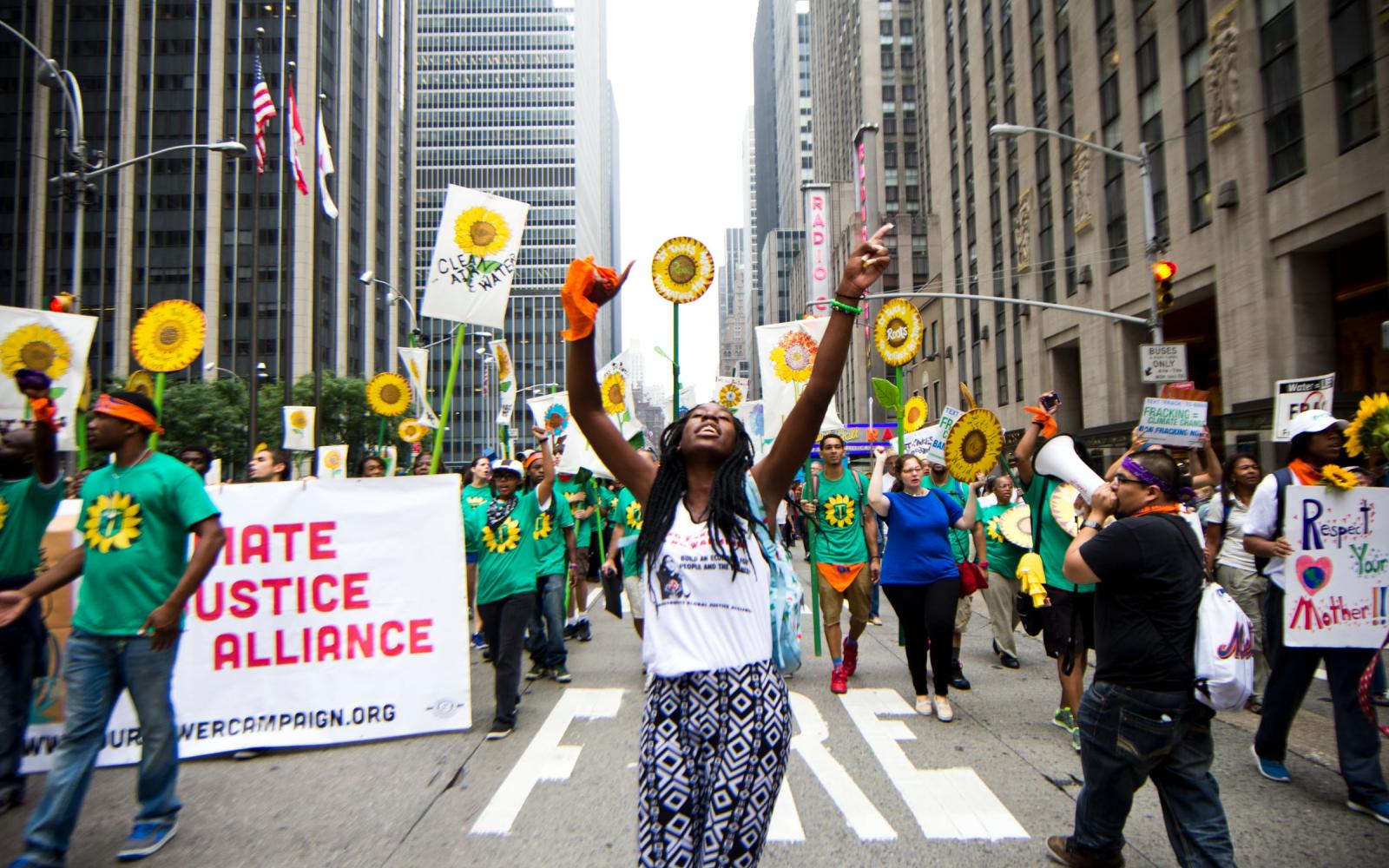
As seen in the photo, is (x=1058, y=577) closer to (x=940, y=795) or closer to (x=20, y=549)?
(x=940, y=795)

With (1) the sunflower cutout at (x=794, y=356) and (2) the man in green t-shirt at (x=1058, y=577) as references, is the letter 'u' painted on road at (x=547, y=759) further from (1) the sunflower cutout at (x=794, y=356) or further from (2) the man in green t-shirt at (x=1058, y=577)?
(1) the sunflower cutout at (x=794, y=356)

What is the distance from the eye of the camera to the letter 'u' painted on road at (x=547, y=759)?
178 inches

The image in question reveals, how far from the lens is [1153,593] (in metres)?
3.52

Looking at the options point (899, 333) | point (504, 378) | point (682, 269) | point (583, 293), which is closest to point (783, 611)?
point (583, 293)

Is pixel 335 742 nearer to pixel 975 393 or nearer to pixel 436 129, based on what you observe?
pixel 975 393

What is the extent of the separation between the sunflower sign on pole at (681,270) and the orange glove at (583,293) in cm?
372

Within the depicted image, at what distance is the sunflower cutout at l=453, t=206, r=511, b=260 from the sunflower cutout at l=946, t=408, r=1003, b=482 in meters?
4.02

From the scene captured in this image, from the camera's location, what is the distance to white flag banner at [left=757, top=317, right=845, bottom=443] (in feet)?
29.6

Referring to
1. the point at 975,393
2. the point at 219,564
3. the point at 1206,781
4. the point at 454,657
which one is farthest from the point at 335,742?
the point at 975,393

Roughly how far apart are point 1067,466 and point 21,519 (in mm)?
5195

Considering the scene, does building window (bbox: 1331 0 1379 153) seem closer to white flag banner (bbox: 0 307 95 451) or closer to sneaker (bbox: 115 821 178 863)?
white flag banner (bbox: 0 307 95 451)

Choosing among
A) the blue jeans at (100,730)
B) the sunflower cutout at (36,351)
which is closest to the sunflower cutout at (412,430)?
the sunflower cutout at (36,351)

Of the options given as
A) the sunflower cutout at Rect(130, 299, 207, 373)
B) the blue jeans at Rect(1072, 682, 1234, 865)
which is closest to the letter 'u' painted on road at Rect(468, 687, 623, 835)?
the blue jeans at Rect(1072, 682, 1234, 865)

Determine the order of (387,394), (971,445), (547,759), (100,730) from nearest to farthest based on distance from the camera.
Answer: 1. (100,730)
2. (547,759)
3. (971,445)
4. (387,394)
